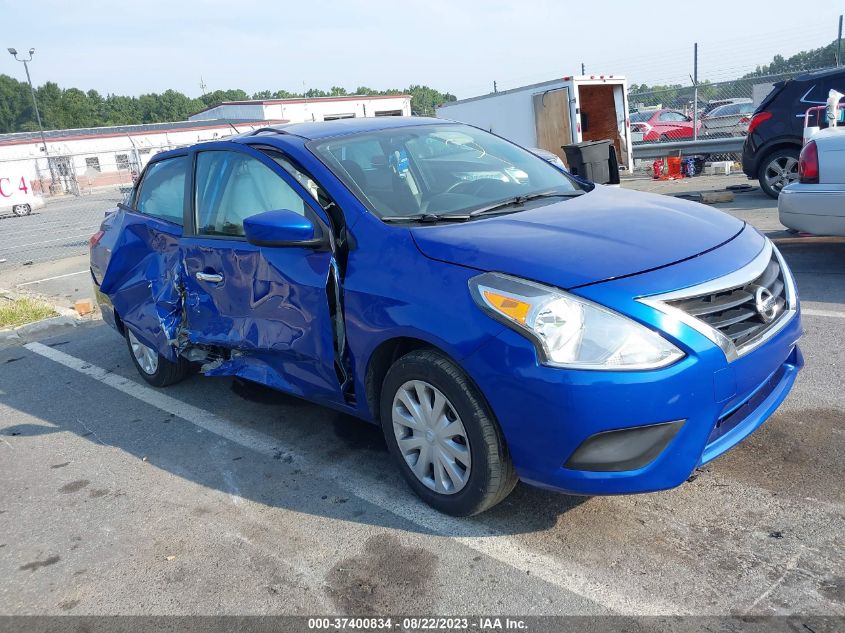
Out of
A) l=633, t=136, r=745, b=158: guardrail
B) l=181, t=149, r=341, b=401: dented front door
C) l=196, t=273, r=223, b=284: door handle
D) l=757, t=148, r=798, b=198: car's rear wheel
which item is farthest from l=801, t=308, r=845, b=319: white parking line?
l=633, t=136, r=745, b=158: guardrail

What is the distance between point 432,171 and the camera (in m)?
3.82

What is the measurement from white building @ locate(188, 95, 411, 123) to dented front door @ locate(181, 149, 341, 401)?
40.4 m

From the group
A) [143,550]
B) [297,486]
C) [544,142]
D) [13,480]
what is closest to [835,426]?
[297,486]

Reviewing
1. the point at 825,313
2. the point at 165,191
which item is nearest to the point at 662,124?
the point at 825,313

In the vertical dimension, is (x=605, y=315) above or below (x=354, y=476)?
above

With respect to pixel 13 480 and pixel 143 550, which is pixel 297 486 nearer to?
pixel 143 550

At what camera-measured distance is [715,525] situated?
288 cm

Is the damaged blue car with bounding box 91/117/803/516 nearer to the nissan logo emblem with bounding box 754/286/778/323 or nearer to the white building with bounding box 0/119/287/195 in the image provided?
the nissan logo emblem with bounding box 754/286/778/323

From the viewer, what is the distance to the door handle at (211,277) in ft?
13.6

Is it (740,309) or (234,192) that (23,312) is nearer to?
(234,192)

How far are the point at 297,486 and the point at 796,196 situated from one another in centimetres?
488

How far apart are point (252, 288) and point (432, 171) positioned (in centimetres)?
115

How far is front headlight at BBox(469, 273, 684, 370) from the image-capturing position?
2.51m

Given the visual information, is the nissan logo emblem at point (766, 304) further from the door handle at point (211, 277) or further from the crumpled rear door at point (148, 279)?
the crumpled rear door at point (148, 279)
